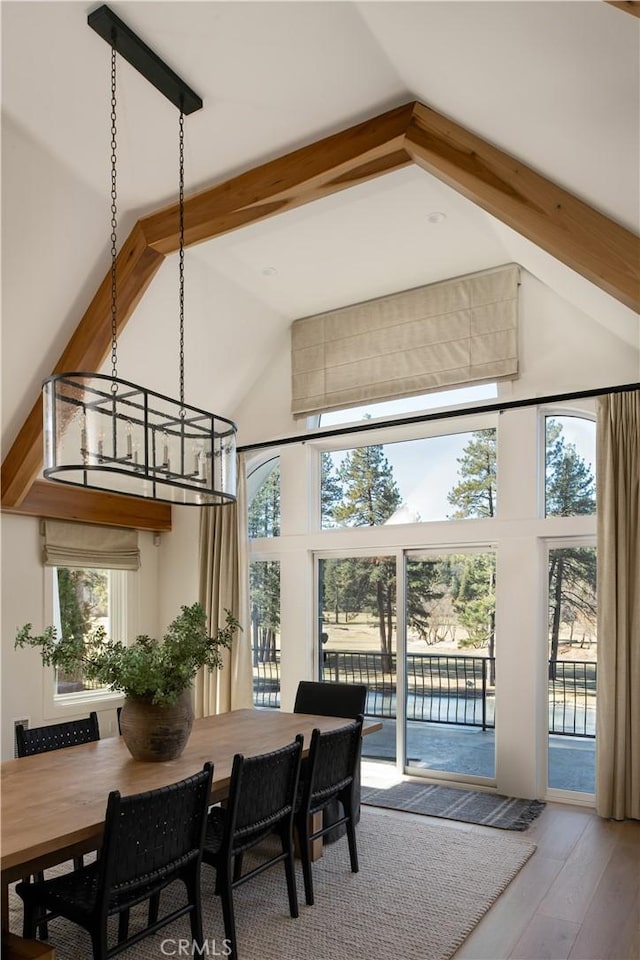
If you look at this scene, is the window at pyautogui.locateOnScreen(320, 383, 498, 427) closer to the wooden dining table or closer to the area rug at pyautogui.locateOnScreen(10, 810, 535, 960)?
the wooden dining table

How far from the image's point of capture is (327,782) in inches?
138

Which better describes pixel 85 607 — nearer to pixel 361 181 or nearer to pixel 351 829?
pixel 351 829

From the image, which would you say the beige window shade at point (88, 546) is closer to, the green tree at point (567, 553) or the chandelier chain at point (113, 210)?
the chandelier chain at point (113, 210)

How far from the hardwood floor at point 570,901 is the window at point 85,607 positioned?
3417 millimetres

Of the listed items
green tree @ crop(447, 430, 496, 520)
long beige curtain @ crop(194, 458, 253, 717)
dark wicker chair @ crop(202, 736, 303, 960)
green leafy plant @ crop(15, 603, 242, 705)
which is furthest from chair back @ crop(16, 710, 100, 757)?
green tree @ crop(447, 430, 496, 520)

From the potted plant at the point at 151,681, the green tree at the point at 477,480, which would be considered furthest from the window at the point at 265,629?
the potted plant at the point at 151,681

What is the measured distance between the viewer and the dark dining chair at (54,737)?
3.53 meters

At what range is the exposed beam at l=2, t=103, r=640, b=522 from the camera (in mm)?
3266

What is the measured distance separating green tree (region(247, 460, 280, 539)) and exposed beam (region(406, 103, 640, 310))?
3515 millimetres

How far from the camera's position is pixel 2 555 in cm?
565

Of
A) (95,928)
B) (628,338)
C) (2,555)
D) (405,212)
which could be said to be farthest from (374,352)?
(95,928)

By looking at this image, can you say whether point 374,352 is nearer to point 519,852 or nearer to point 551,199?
point 551,199

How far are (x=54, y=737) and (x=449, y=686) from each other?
115 inches

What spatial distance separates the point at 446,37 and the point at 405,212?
210cm
